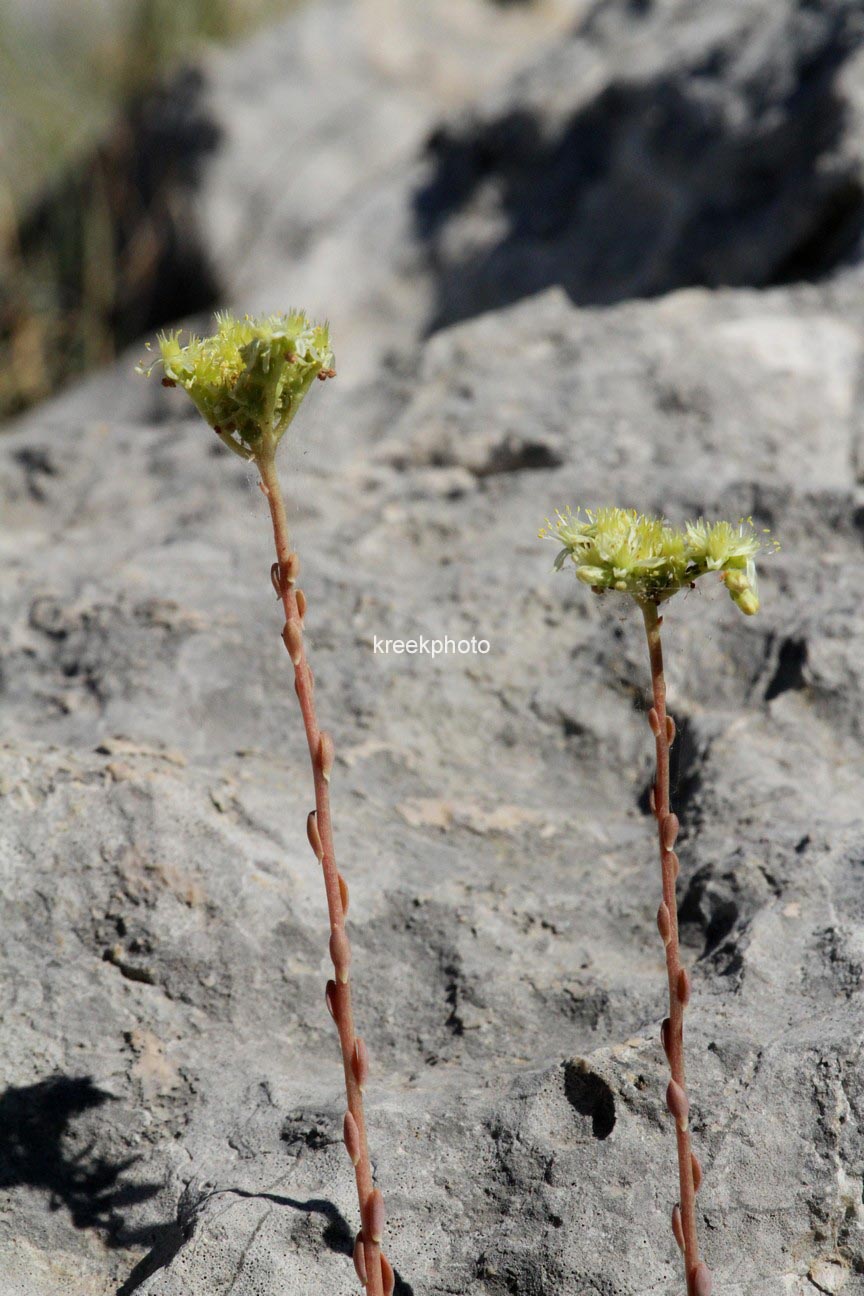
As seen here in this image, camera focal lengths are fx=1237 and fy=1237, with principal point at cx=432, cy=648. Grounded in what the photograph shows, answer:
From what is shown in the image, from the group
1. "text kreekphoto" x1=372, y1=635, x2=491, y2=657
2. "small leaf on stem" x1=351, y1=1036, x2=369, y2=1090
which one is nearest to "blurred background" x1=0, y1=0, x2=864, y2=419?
"text kreekphoto" x1=372, y1=635, x2=491, y2=657

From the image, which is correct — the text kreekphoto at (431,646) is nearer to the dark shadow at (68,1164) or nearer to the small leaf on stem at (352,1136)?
the dark shadow at (68,1164)

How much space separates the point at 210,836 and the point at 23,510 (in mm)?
1813

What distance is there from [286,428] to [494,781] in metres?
1.23

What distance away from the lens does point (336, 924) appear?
69.7 inches

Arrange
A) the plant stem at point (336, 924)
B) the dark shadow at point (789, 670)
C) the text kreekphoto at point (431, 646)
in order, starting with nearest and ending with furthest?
A: the plant stem at point (336, 924) → the dark shadow at point (789, 670) → the text kreekphoto at point (431, 646)

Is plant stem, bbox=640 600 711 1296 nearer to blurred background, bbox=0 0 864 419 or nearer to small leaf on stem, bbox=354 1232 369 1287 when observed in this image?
small leaf on stem, bbox=354 1232 369 1287

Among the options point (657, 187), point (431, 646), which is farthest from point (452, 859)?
point (657, 187)

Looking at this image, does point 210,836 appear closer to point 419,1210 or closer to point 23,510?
point 419,1210

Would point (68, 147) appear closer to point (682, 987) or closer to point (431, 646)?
point (431, 646)

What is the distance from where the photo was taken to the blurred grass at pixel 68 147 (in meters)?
6.89

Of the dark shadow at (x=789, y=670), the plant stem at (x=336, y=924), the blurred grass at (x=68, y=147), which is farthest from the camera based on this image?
the blurred grass at (x=68, y=147)

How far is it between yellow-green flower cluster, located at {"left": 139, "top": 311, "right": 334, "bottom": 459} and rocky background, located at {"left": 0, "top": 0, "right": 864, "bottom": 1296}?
924mm

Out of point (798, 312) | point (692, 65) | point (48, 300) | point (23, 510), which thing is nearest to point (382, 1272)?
point (23, 510)

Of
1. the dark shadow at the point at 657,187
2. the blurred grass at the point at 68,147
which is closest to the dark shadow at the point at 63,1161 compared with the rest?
the dark shadow at the point at 657,187
